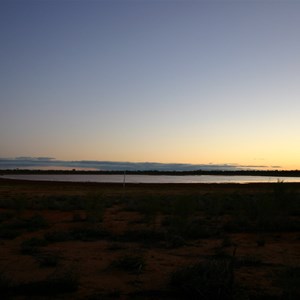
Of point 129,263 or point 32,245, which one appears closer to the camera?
point 129,263

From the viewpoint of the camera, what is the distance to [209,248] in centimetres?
1166

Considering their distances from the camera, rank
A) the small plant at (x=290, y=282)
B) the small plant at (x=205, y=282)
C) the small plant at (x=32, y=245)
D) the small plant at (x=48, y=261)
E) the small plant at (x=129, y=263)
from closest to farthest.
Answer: the small plant at (x=205, y=282) < the small plant at (x=290, y=282) < the small plant at (x=129, y=263) < the small plant at (x=48, y=261) < the small plant at (x=32, y=245)

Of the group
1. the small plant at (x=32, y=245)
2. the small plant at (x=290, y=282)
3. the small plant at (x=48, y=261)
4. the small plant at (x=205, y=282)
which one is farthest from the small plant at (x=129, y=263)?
the small plant at (x=290, y=282)

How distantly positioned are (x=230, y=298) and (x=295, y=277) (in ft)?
7.15

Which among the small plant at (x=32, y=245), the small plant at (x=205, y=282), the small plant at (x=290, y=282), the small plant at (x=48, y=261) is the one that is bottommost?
the small plant at (x=32, y=245)

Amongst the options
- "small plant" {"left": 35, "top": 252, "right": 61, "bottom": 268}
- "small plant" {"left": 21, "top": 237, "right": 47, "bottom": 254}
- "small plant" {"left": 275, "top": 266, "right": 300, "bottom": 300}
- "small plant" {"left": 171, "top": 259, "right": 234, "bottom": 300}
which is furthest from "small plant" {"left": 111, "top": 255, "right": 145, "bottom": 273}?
"small plant" {"left": 275, "top": 266, "right": 300, "bottom": 300}

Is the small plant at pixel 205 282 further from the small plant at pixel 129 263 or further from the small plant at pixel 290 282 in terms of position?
the small plant at pixel 129 263

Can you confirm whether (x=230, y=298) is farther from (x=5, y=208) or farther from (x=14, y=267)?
(x=5, y=208)

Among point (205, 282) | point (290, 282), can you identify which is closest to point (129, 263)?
point (205, 282)

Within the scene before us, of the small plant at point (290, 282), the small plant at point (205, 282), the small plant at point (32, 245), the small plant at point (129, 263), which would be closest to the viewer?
the small plant at point (205, 282)

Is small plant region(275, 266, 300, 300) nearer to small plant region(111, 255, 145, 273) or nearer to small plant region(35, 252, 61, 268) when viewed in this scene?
small plant region(111, 255, 145, 273)

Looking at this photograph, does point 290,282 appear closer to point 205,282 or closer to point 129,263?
point 205,282

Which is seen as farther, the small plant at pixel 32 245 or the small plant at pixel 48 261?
the small plant at pixel 32 245

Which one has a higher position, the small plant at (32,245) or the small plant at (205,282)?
the small plant at (205,282)
